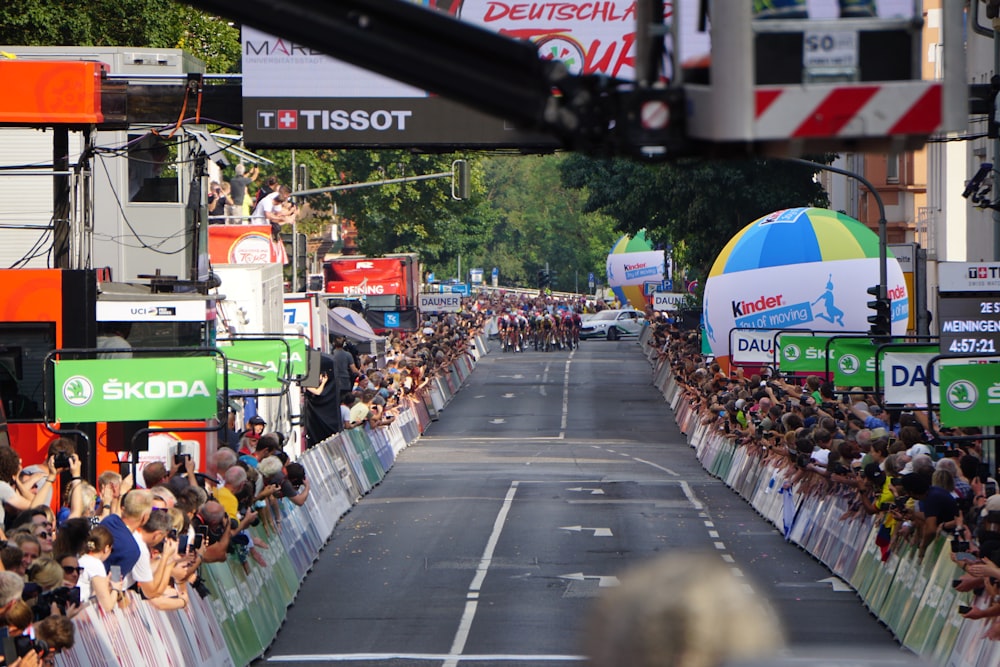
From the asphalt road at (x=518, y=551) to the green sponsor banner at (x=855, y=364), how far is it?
2.52 m

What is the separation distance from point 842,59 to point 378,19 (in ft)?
4.67

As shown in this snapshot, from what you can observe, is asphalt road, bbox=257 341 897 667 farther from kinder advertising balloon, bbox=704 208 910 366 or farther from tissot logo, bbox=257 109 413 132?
tissot logo, bbox=257 109 413 132

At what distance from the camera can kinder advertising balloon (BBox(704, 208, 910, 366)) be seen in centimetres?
3291

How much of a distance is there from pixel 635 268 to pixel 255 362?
2997 inches

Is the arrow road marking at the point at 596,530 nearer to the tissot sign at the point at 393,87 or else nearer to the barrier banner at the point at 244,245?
the tissot sign at the point at 393,87

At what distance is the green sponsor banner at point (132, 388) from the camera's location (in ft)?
54.4

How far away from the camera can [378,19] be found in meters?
5.21

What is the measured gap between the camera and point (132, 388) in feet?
54.7

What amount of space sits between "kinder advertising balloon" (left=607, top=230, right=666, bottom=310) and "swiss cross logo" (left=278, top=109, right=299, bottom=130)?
77.4 metres

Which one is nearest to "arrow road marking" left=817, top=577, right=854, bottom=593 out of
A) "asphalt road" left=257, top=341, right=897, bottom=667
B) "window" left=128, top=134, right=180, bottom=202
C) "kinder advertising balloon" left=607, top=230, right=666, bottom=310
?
"asphalt road" left=257, top=341, right=897, bottom=667

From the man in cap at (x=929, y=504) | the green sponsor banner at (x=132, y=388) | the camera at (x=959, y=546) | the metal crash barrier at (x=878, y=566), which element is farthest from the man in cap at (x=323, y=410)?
the camera at (x=959, y=546)

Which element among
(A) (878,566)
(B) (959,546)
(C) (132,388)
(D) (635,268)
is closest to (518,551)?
(A) (878,566)

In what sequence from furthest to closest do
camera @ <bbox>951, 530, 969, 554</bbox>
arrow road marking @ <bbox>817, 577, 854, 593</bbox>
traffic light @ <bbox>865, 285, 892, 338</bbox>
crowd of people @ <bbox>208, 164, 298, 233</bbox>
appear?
crowd of people @ <bbox>208, 164, 298, 233</bbox> < traffic light @ <bbox>865, 285, 892, 338</bbox> < arrow road marking @ <bbox>817, 577, 854, 593</bbox> < camera @ <bbox>951, 530, 969, 554</bbox>

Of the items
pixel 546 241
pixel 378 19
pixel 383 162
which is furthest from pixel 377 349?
pixel 546 241
